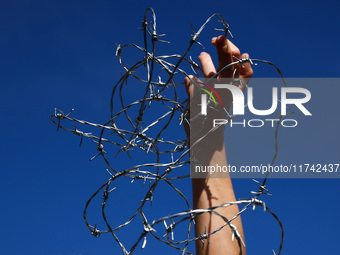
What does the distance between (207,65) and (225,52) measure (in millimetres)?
126

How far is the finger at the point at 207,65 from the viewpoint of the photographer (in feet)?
4.05

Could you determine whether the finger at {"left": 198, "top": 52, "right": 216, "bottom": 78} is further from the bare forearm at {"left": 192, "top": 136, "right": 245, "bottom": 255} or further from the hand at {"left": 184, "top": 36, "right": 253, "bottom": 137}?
the bare forearm at {"left": 192, "top": 136, "right": 245, "bottom": 255}

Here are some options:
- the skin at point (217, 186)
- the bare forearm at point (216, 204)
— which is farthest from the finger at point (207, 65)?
the bare forearm at point (216, 204)

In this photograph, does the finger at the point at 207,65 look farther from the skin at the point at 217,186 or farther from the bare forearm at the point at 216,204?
the bare forearm at the point at 216,204

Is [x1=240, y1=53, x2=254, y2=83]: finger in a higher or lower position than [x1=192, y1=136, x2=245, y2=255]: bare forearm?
higher

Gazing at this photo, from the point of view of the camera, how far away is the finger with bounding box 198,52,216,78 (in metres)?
1.23

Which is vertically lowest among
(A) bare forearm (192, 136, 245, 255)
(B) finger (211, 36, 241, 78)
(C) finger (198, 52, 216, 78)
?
(A) bare forearm (192, 136, 245, 255)

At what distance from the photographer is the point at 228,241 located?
46.2 inches

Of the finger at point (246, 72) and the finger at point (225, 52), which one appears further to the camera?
the finger at point (246, 72)

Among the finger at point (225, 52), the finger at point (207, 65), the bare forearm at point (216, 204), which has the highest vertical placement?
the finger at point (207, 65)

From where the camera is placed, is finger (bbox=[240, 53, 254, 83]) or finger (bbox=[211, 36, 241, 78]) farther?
finger (bbox=[240, 53, 254, 83])

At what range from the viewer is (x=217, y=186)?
125 centimetres

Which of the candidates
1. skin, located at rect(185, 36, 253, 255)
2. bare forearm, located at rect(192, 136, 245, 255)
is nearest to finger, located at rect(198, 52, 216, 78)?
skin, located at rect(185, 36, 253, 255)

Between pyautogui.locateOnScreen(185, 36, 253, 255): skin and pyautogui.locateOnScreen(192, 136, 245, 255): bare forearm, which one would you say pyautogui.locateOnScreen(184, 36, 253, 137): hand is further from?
pyautogui.locateOnScreen(192, 136, 245, 255): bare forearm
